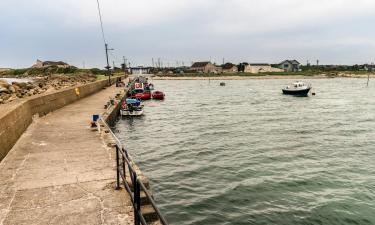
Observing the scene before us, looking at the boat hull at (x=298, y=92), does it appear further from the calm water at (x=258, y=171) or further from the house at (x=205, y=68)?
the house at (x=205, y=68)

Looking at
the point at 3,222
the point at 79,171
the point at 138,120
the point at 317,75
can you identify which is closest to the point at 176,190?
the point at 79,171

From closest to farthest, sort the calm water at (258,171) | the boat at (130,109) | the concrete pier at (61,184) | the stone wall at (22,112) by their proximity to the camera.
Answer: the concrete pier at (61,184)
the stone wall at (22,112)
the calm water at (258,171)
the boat at (130,109)

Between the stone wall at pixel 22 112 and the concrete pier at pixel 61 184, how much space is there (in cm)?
35

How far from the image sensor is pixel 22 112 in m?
14.0

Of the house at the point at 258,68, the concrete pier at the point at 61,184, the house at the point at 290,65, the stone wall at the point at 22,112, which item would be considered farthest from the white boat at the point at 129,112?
the house at the point at 290,65

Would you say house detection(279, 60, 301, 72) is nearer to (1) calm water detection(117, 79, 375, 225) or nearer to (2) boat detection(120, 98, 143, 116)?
(1) calm water detection(117, 79, 375, 225)

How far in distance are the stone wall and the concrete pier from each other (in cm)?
35

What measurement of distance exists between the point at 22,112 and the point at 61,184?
7.49 meters

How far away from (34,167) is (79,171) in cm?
140

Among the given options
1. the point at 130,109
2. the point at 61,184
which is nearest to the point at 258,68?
the point at 130,109

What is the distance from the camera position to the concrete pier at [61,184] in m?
6.29

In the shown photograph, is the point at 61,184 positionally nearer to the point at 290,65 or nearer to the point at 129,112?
the point at 129,112

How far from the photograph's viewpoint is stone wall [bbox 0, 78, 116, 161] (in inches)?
406

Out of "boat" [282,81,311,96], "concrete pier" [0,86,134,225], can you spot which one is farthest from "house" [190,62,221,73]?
"concrete pier" [0,86,134,225]
